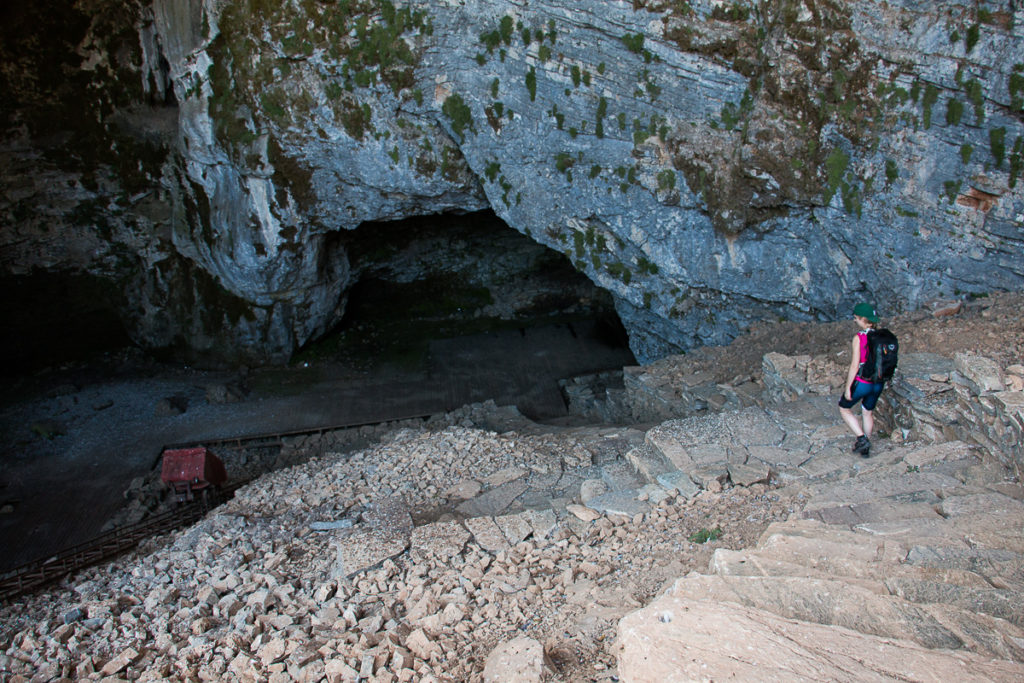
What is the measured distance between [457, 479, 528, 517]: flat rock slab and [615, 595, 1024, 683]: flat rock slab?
13.8 ft

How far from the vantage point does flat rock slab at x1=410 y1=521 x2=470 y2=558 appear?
24.9ft

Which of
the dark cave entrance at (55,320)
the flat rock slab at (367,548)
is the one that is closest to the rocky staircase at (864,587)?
the flat rock slab at (367,548)

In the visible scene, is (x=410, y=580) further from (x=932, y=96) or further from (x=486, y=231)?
(x=486, y=231)

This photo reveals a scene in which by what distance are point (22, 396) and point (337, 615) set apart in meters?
16.0

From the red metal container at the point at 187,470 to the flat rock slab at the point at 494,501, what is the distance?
5.84m

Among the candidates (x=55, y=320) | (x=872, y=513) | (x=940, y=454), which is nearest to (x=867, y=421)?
(x=940, y=454)

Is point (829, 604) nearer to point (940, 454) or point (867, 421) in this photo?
point (940, 454)

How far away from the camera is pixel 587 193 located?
45.1 feet

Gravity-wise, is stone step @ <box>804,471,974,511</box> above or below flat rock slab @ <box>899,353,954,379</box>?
below

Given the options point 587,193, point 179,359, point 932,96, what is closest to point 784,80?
point 932,96

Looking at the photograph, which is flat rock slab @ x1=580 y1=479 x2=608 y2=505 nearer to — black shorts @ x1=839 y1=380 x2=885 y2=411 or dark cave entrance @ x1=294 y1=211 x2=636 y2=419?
black shorts @ x1=839 y1=380 x2=885 y2=411

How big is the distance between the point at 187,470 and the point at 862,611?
36.4 ft

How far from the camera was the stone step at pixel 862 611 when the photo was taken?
14.0ft

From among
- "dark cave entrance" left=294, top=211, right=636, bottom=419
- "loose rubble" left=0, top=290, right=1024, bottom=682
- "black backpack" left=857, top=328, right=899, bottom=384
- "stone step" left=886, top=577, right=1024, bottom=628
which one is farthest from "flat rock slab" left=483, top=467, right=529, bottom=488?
"dark cave entrance" left=294, top=211, right=636, bottom=419
